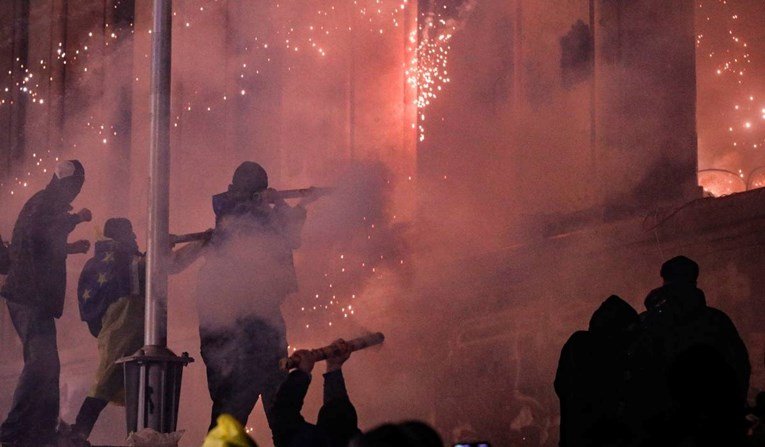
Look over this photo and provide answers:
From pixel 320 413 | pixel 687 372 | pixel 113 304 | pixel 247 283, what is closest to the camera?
pixel 687 372

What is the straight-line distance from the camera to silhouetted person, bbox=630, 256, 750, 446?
4.83 metres

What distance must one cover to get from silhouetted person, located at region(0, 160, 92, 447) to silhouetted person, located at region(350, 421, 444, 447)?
521 centimetres

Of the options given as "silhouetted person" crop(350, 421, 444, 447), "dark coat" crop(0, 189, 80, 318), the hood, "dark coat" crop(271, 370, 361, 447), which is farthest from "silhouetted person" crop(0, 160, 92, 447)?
"silhouetted person" crop(350, 421, 444, 447)

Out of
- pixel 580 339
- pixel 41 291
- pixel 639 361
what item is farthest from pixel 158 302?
pixel 639 361

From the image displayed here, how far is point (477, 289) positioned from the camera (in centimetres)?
953

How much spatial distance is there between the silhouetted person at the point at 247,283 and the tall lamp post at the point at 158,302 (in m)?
0.79

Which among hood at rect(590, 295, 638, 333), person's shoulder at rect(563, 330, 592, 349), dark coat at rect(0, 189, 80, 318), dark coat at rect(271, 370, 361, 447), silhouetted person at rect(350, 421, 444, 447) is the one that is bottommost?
dark coat at rect(271, 370, 361, 447)

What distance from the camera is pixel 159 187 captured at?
7840mm

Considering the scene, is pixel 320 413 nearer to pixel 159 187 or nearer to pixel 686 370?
pixel 159 187

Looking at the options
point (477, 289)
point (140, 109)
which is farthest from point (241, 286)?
point (140, 109)

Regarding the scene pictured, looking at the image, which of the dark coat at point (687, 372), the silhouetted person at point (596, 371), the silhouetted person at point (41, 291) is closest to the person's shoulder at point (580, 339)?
the silhouetted person at point (596, 371)

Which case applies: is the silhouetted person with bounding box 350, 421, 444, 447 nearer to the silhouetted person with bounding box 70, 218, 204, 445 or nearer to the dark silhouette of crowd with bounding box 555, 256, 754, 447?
the dark silhouette of crowd with bounding box 555, 256, 754, 447

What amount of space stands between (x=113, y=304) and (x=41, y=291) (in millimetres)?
617

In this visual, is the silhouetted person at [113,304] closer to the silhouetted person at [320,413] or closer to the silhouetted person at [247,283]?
the silhouetted person at [247,283]
